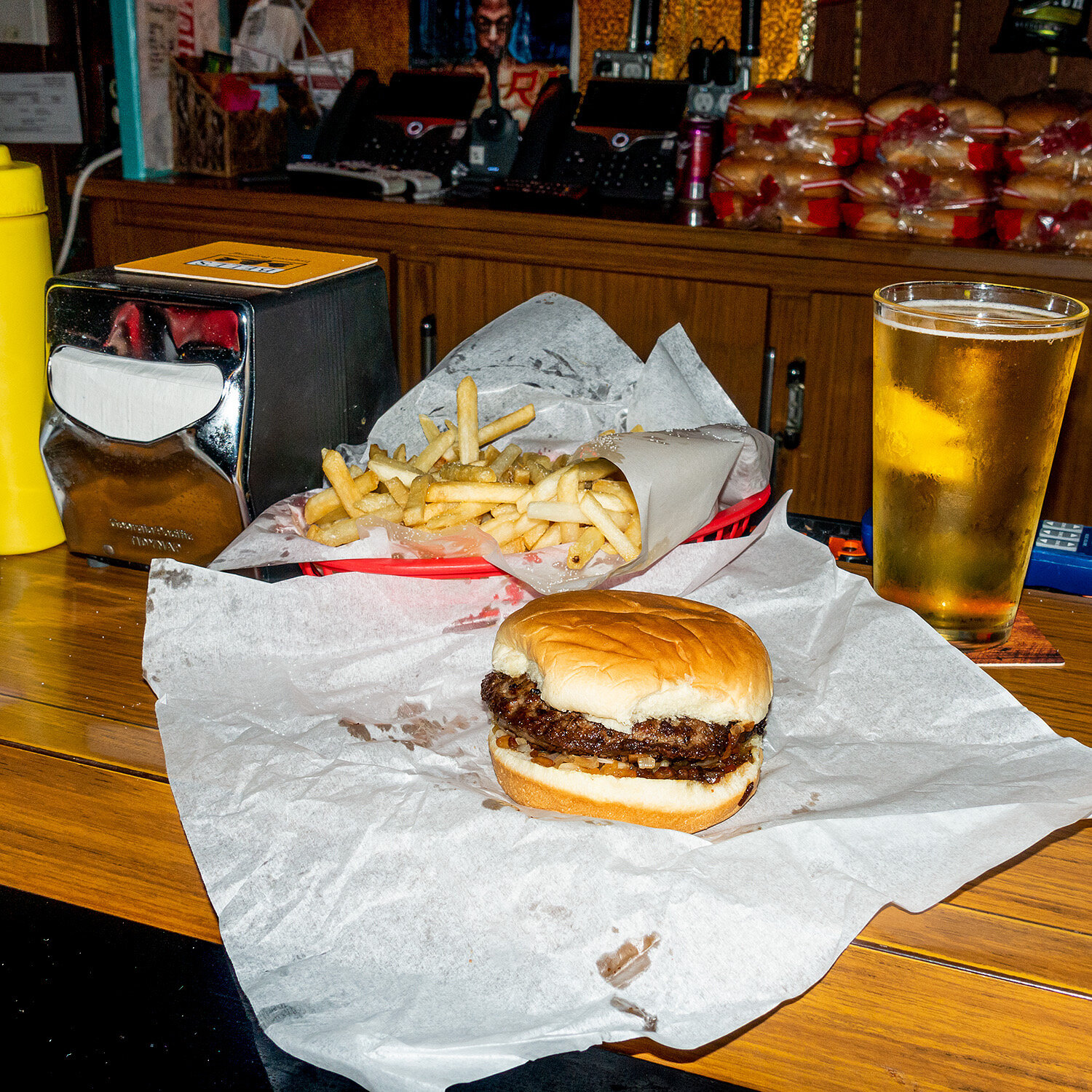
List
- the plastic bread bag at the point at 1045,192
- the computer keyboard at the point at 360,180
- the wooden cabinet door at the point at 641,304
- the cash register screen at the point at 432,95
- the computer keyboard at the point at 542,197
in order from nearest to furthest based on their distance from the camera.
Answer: the plastic bread bag at the point at 1045,192
the wooden cabinet door at the point at 641,304
the computer keyboard at the point at 542,197
the computer keyboard at the point at 360,180
the cash register screen at the point at 432,95

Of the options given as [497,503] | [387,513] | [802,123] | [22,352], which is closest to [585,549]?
[497,503]

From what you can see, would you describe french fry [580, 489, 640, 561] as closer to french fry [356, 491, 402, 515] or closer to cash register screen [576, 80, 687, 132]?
french fry [356, 491, 402, 515]

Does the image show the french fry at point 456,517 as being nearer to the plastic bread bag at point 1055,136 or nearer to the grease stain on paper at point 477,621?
the grease stain on paper at point 477,621

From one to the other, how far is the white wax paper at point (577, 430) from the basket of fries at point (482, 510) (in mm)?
15

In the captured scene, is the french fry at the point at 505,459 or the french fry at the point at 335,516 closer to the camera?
the french fry at the point at 335,516

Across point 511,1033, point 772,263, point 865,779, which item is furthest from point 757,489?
point 772,263

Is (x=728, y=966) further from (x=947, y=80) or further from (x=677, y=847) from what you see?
(x=947, y=80)

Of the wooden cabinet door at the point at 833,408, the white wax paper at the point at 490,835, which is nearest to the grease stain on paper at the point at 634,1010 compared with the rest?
the white wax paper at the point at 490,835

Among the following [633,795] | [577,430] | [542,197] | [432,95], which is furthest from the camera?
[432,95]

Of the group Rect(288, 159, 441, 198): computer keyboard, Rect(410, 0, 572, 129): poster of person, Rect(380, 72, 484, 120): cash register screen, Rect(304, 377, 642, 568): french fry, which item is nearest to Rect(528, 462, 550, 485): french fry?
Rect(304, 377, 642, 568): french fry

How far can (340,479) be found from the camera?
1.31m

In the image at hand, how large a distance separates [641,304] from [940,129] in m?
0.92

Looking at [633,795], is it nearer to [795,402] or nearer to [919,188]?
[795,402]

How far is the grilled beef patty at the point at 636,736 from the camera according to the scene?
983mm
